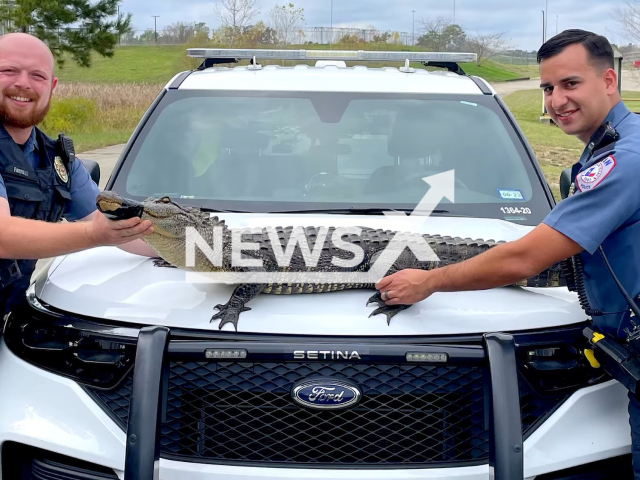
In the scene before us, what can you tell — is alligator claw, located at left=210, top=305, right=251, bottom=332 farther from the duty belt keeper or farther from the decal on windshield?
the decal on windshield

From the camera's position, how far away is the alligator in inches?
95.0

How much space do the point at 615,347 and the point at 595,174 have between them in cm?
58

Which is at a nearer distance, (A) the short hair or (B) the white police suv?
(B) the white police suv

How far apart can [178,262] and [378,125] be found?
1.57 metres

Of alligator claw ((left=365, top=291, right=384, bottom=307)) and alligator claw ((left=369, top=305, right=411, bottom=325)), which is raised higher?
alligator claw ((left=365, top=291, right=384, bottom=307))

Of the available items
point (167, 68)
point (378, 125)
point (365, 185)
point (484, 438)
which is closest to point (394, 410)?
point (484, 438)

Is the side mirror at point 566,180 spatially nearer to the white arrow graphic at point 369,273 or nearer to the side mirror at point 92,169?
the white arrow graphic at point 369,273

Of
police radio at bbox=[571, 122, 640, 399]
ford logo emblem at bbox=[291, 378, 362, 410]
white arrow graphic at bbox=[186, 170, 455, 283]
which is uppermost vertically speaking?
white arrow graphic at bbox=[186, 170, 455, 283]

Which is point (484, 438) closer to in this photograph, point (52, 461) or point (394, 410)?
point (394, 410)

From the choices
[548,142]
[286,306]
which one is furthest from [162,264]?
[548,142]

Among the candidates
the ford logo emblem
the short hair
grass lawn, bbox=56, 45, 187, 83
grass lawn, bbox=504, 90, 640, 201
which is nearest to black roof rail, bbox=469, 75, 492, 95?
the short hair

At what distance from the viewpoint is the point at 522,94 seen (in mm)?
40844

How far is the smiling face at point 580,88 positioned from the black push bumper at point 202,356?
93 cm

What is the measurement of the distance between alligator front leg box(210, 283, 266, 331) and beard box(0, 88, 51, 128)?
4.61ft
